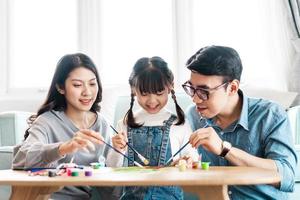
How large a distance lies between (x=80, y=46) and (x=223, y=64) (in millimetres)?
2481

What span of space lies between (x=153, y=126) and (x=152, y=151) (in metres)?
0.10

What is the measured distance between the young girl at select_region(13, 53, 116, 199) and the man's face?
0.43 m

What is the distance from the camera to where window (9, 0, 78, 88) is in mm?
4266

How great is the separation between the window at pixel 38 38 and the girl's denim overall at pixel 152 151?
2.31 meters

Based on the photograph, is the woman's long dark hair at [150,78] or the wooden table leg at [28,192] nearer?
the wooden table leg at [28,192]

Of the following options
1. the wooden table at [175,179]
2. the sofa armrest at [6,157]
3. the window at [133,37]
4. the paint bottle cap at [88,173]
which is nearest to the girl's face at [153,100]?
the wooden table at [175,179]

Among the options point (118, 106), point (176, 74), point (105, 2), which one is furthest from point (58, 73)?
point (105, 2)

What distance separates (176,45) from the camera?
159 inches

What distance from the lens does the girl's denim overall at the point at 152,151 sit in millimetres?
1948

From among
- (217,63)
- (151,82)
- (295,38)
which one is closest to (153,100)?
(151,82)

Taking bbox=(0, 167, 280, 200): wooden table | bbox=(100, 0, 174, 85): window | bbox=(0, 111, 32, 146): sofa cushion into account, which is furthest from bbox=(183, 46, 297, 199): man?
bbox=(100, 0, 174, 85): window

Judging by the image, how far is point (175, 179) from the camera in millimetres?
1407

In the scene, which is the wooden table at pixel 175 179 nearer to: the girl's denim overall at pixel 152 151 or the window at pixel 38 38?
the girl's denim overall at pixel 152 151

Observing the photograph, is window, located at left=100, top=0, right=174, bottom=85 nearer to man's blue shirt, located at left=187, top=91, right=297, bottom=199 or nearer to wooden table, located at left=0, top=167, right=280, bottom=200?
man's blue shirt, located at left=187, top=91, right=297, bottom=199
